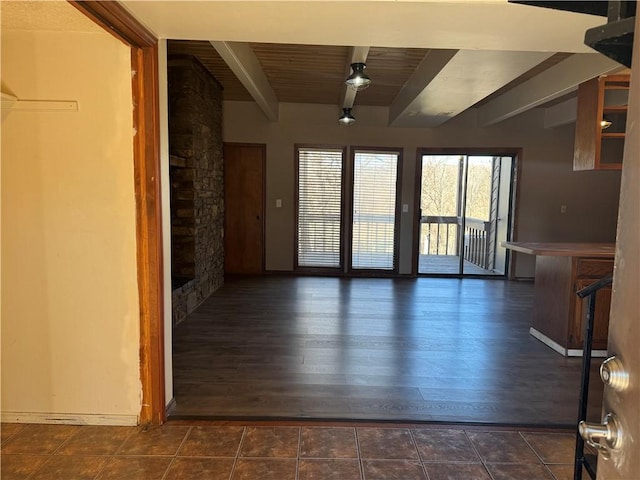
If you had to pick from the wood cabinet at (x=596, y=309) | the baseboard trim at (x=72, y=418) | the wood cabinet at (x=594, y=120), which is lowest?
the baseboard trim at (x=72, y=418)

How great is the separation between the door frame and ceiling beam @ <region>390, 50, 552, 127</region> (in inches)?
39.1

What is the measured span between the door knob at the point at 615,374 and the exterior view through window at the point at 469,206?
5887 millimetres

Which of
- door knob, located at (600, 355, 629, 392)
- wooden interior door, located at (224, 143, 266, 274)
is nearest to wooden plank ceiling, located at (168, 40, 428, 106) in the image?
wooden interior door, located at (224, 143, 266, 274)

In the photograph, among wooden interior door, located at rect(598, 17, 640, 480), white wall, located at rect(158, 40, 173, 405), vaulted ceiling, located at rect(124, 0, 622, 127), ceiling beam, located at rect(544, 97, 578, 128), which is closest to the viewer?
wooden interior door, located at rect(598, 17, 640, 480)

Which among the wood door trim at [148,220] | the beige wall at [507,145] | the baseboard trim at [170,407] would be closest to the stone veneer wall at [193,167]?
the beige wall at [507,145]

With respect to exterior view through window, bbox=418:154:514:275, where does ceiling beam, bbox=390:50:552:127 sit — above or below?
above

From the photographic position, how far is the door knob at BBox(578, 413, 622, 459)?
729 mm

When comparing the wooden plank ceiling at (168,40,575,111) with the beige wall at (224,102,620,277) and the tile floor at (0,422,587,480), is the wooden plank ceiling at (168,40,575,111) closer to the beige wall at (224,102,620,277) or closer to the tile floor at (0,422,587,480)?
the beige wall at (224,102,620,277)

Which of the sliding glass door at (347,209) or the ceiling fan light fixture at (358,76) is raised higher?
the ceiling fan light fixture at (358,76)

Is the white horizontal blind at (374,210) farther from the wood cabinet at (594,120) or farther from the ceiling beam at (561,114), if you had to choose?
the wood cabinet at (594,120)

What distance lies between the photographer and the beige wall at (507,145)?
20.2 feet

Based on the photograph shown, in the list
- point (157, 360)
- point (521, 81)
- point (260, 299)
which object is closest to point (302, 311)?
point (260, 299)

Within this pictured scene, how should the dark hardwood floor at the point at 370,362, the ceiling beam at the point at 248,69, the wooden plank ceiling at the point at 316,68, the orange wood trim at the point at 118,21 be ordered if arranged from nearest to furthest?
A: 1. the orange wood trim at the point at 118,21
2. the dark hardwood floor at the point at 370,362
3. the ceiling beam at the point at 248,69
4. the wooden plank ceiling at the point at 316,68

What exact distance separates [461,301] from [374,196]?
222 centimetres
